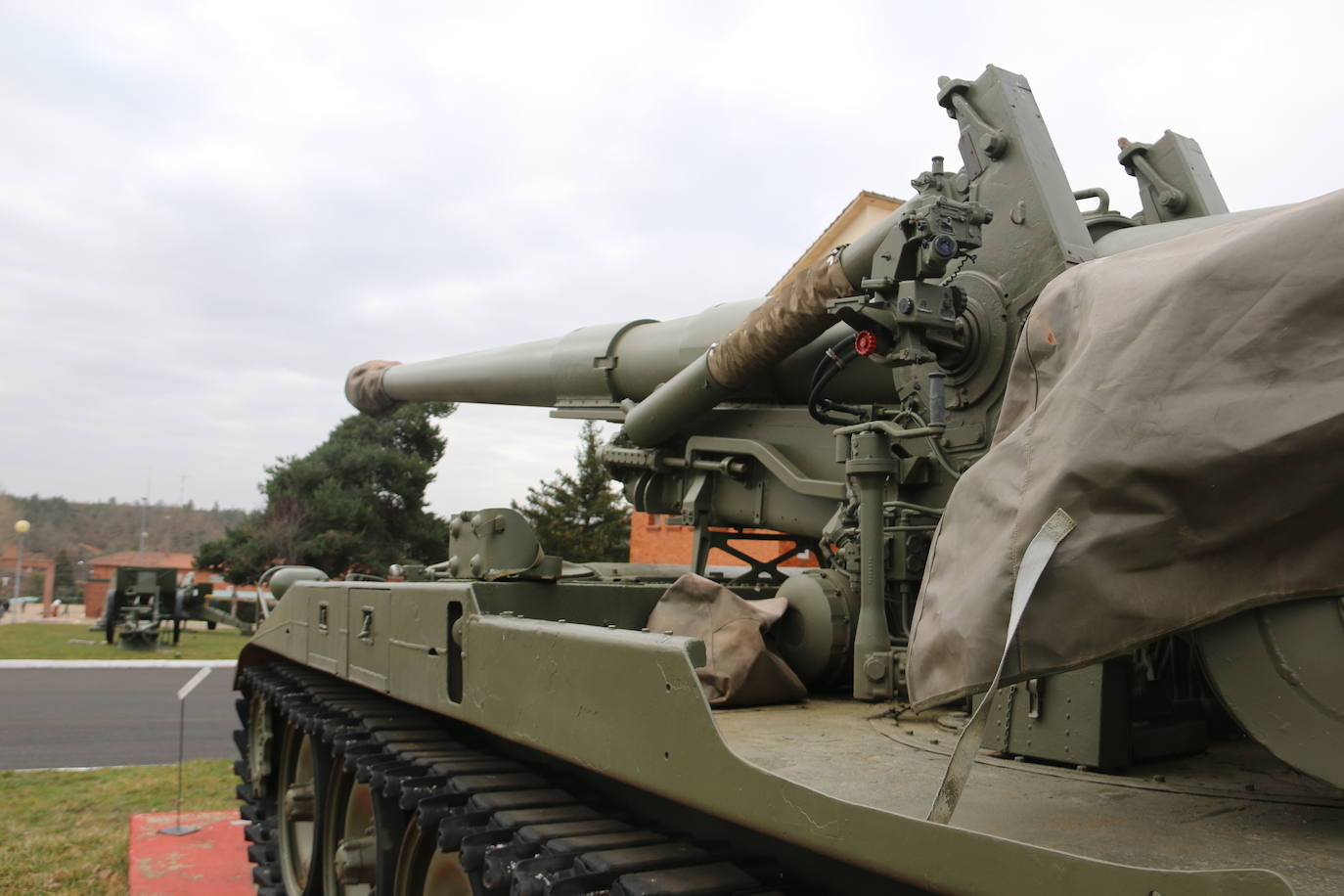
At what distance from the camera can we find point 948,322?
353 centimetres

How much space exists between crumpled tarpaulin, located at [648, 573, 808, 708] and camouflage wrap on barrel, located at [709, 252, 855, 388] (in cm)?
107

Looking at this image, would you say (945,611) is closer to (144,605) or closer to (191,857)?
(191,857)

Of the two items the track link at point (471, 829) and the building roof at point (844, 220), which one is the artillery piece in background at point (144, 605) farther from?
the track link at point (471, 829)

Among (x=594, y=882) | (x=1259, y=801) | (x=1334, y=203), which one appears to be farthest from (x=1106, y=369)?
(x=594, y=882)

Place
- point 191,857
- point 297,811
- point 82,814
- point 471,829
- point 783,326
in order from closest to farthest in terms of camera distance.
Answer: point 471,829 → point 783,326 → point 297,811 → point 191,857 → point 82,814

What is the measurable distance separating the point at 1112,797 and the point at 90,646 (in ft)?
73.2

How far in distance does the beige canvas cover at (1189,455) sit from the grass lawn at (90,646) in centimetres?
1879

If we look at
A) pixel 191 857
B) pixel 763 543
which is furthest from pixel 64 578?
pixel 191 857

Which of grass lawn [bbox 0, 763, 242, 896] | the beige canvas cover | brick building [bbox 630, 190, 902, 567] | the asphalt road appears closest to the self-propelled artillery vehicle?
the beige canvas cover

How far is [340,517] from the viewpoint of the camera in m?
28.7

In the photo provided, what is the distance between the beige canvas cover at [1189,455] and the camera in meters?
1.59

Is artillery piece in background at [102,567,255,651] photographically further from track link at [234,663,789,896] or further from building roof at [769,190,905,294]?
track link at [234,663,789,896]

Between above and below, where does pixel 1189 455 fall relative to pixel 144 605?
above

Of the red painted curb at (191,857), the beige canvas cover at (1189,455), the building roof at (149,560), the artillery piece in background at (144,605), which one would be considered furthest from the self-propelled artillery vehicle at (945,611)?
the building roof at (149,560)
